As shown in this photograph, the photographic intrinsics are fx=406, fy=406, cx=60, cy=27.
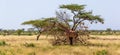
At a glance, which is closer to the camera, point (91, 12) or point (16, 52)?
point (16, 52)

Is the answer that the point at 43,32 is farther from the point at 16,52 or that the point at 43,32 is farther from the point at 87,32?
the point at 16,52

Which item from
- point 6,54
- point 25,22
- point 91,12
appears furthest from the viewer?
point 25,22

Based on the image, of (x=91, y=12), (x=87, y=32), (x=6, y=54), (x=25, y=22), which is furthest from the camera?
(x=25, y=22)

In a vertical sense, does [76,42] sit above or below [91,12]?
below

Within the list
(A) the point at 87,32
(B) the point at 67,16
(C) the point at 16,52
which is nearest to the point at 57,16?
(B) the point at 67,16

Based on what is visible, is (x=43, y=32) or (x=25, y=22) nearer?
(x=43, y=32)

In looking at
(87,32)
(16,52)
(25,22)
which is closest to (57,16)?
(87,32)

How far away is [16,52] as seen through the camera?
73.8ft

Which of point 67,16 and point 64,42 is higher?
point 67,16

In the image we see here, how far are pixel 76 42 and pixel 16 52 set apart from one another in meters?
14.0

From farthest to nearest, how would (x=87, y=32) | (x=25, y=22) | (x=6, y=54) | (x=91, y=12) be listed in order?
1. (x=25, y=22)
2. (x=91, y=12)
3. (x=87, y=32)
4. (x=6, y=54)

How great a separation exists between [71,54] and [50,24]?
14.2 m

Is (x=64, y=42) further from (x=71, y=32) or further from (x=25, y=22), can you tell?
(x=25, y=22)

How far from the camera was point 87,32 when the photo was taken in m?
34.7
